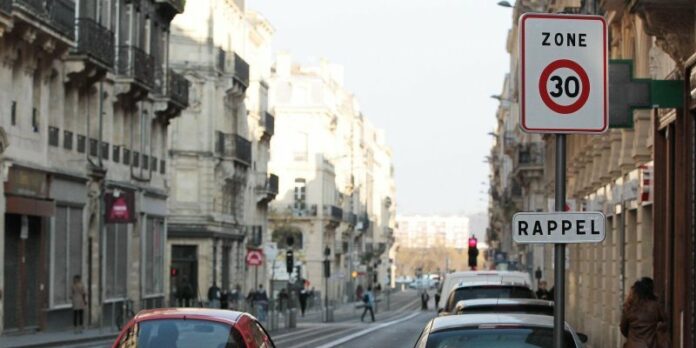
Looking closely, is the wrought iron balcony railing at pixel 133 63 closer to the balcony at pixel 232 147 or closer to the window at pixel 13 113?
the window at pixel 13 113

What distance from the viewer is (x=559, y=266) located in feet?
33.4

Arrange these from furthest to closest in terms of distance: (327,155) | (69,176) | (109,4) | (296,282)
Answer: (327,155)
(296,282)
(109,4)
(69,176)

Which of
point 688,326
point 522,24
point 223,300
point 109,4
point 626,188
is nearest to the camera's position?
point 522,24

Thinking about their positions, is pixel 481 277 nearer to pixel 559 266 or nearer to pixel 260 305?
pixel 559 266

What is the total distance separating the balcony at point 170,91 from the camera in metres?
61.2

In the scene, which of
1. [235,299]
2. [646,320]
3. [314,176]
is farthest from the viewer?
[314,176]

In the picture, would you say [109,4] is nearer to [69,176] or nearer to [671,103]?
[69,176]

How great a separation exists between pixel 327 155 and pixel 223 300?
61106mm

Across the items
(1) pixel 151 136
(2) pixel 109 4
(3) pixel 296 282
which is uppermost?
(2) pixel 109 4

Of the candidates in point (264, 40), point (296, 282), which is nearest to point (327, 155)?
point (296, 282)

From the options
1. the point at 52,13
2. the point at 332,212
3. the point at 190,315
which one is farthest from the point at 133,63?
the point at 332,212

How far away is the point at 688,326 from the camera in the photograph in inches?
888

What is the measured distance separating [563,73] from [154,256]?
52.5 metres

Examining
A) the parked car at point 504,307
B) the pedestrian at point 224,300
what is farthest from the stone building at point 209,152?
the parked car at point 504,307
